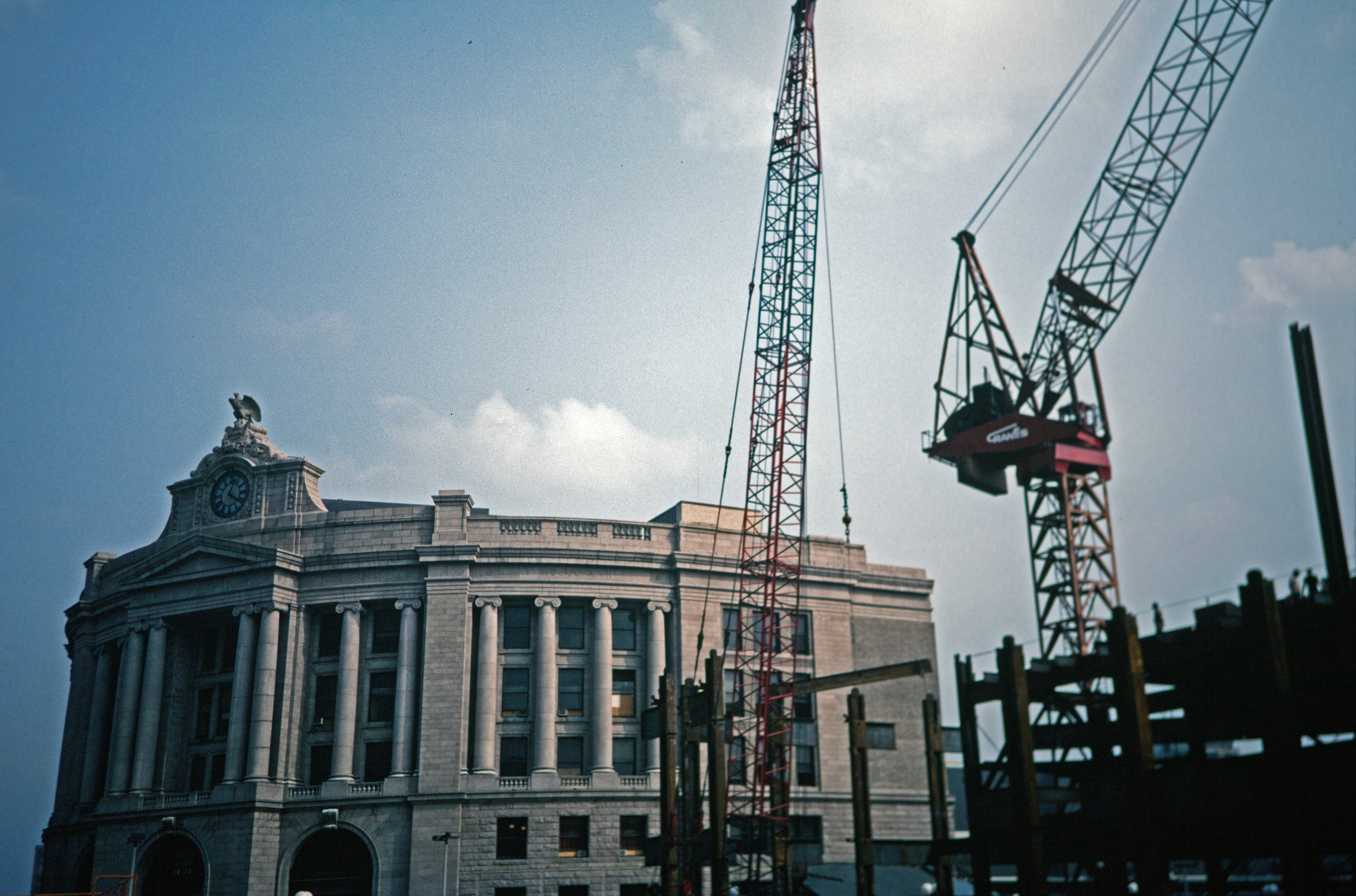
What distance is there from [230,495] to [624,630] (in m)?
27.8

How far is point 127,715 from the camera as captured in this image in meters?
74.8

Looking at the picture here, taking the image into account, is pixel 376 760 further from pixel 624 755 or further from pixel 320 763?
Result: pixel 624 755

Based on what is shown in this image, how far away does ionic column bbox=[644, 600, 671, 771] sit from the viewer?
7175 centimetres

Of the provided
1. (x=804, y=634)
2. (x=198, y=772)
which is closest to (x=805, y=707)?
(x=804, y=634)

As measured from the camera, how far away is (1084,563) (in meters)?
55.2

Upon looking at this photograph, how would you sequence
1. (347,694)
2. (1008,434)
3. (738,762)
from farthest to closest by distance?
(347,694) → (738,762) → (1008,434)

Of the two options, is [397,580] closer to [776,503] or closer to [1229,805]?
[776,503]

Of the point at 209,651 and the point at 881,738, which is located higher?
the point at 209,651

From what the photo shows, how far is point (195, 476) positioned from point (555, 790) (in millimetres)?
33161

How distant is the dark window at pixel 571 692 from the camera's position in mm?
72750

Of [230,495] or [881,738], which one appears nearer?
[881,738]

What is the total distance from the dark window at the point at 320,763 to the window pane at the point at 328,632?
5449mm

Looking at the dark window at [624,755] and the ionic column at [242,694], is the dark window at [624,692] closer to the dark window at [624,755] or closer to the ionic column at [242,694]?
the dark window at [624,755]

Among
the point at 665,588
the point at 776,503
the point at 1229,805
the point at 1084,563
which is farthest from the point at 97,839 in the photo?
the point at 1229,805
